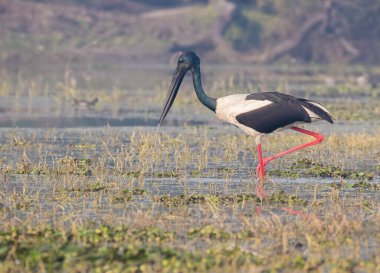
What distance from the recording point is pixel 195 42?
151ft

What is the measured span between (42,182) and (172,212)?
237 centimetres

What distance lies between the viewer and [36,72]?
36719 mm

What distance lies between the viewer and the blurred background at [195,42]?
116 feet

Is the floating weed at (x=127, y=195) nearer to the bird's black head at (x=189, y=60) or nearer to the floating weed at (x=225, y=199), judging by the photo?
the floating weed at (x=225, y=199)

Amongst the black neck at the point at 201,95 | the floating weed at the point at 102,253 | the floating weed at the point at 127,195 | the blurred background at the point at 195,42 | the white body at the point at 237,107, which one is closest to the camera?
the floating weed at the point at 102,253

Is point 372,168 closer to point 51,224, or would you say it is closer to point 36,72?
point 51,224

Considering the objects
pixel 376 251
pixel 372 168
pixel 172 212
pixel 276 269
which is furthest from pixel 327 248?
pixel 372 168

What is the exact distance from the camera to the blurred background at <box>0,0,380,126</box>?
35.3m

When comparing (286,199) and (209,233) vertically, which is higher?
(286,199)

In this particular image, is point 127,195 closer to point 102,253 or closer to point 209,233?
point 209,233

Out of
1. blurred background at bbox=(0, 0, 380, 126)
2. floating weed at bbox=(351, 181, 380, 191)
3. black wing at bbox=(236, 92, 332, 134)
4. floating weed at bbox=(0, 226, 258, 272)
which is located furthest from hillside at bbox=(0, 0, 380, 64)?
floating weed at bbox=(0, 226, 258, 272)

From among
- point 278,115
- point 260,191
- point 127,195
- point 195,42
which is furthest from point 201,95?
point 195,42

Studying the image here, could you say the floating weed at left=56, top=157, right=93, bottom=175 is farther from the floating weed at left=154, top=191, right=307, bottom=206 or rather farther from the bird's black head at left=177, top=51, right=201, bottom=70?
the floating weed at left=154, top=191, right=307, bottom=206

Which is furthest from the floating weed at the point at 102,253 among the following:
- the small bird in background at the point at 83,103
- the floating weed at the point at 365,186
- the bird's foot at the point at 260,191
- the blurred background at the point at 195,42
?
the blurred background at the point at 195,42
